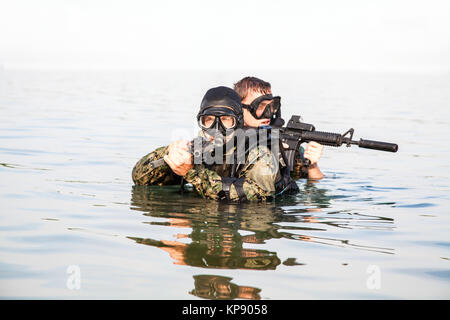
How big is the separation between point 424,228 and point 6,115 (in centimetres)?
1573

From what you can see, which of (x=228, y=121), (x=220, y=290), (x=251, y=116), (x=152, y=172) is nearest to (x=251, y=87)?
(x=251, y=116)

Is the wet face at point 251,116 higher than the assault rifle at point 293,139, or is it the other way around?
the wet face at point 251,116

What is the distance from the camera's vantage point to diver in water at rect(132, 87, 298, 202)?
734cm

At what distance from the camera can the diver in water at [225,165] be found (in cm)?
734

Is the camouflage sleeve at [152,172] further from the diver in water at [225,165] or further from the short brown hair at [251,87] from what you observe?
the short brown hair at [251,87]

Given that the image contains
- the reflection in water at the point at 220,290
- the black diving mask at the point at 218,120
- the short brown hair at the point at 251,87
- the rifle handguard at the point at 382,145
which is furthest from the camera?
the short brown hair at the point at 251,87

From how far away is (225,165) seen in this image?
7832mm

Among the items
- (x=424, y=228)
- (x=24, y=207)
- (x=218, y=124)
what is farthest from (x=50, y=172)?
(x=424, y=228)

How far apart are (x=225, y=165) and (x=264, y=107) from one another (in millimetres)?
1124

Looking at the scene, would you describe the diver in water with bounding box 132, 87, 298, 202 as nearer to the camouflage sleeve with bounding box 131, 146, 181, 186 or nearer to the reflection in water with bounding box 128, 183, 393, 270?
the reflection in water with bounding box 128, 183, 393, 270

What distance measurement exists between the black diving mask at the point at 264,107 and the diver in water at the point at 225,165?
2.38 ft

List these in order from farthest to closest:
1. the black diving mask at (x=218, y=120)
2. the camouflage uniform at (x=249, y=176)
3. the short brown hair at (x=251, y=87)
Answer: the short brown hair at (x=251, y=87) < the camouflage uniform at (x=249, y=176) < the black diving mask at (x=218, y=120)

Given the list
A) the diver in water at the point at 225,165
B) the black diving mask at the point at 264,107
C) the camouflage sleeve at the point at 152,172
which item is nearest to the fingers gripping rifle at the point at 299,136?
the black diving mask at the point at 264,107
